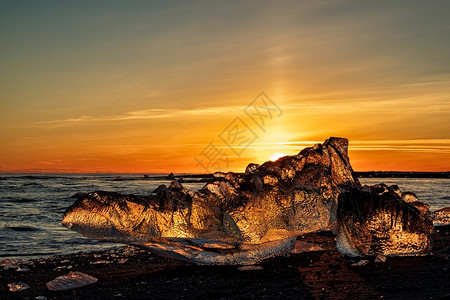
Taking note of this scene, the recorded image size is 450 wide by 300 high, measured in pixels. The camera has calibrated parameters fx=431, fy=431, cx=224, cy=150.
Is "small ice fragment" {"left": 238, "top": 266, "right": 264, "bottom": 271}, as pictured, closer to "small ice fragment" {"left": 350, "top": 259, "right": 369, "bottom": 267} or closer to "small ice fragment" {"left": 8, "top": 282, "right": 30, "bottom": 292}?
"small ice fragment" {"left": 350, "top": 259, "right": 369, "bottom": 267}

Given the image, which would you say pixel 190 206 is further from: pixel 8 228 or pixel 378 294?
pixel 8 228

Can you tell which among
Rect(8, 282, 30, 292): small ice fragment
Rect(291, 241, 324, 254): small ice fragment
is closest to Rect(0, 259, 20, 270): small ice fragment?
Rect(8, 282, 30, 292): small ice fragment

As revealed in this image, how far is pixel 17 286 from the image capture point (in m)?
6.41

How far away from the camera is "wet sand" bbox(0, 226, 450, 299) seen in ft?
18.5

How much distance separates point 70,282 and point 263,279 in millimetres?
2873

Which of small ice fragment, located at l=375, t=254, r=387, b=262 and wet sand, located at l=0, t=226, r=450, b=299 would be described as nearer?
wet sand, located at l=0, t=226, r=450, b=299

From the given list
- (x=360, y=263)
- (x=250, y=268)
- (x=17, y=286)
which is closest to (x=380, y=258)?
(x=360, y=263)

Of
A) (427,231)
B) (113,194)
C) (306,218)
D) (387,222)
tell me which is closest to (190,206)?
(113,194)

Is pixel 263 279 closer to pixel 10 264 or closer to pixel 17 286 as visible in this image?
pixel 17 286

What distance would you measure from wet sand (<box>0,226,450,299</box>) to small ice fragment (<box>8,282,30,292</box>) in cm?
9

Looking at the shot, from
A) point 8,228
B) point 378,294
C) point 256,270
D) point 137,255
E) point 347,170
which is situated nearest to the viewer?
point 378,294

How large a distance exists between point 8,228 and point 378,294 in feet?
43.0

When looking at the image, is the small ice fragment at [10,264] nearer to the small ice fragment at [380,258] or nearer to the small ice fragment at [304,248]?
the small ice fragment at [304,248]

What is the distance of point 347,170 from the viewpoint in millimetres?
8391
